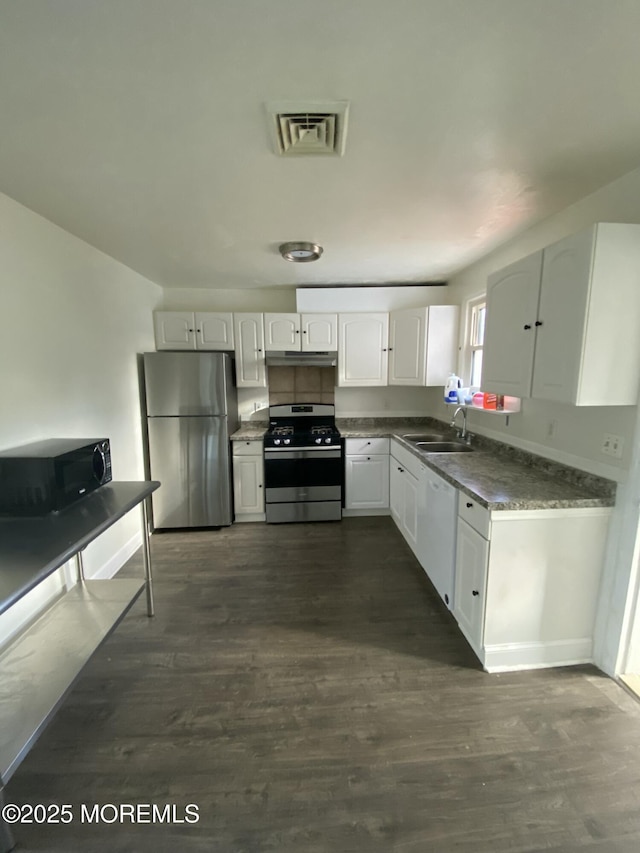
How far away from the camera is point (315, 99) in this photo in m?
1.15

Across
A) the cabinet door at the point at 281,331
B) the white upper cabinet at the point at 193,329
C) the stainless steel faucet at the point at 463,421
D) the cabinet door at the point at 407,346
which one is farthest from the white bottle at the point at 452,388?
the white upper cabinet at the point at 193,329

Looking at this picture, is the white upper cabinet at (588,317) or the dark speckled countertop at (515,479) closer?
the white upper cabinet at (588,317)

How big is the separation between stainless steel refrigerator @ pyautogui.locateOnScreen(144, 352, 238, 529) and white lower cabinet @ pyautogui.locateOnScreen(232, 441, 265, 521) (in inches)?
3.4

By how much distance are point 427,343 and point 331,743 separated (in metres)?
3.01

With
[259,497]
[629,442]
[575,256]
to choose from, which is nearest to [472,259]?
[575,256]

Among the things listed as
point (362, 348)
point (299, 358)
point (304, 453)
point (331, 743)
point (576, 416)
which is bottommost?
point (331, 743)

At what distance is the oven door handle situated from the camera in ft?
11.3

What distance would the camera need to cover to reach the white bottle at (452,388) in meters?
3.03

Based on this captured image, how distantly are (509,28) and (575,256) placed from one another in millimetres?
950

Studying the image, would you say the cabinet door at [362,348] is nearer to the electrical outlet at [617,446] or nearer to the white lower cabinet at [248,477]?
the white lower cabinet at [248,477]

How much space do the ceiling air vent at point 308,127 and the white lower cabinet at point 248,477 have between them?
2515 millimetres

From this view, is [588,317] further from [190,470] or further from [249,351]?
[190,470]

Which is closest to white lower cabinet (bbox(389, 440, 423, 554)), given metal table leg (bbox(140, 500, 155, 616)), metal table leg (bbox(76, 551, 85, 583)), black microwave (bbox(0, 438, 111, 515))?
metal table leg (bbox(140, 500, 155, 616))

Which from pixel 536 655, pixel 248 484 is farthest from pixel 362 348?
pixel 536 655
